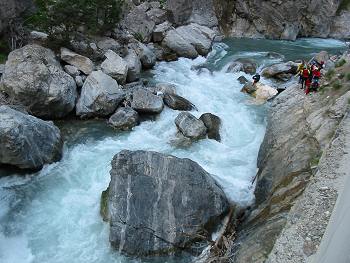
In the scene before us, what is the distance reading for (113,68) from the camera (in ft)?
65.0

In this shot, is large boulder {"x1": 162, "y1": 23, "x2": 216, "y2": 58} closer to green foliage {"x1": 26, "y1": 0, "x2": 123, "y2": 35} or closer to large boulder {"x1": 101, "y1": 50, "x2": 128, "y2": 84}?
green foliage {"x1": 26, "y1": 0, "x2": 123, "y2": 35}

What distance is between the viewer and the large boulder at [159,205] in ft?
35.1

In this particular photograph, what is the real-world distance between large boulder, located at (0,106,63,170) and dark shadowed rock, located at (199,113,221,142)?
6.29 m

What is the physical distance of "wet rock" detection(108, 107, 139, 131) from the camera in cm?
1686

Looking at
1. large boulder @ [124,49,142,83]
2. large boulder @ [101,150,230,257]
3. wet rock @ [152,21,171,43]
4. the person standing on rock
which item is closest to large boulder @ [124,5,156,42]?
wet rock @ [152,21,171,43]

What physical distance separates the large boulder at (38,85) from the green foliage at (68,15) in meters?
3.36

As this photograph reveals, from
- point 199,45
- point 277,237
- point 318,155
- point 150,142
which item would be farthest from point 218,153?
point 199,45

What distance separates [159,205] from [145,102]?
24.5 ft

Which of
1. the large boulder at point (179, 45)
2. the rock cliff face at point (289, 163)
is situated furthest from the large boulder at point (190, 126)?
the large boulder at point (179, 45)

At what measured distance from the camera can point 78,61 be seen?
19.4 m

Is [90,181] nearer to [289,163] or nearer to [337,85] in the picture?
[289,163]

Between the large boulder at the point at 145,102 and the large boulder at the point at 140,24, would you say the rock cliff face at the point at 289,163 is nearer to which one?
the large boulder at the point at 145,102

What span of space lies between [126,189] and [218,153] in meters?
5.30

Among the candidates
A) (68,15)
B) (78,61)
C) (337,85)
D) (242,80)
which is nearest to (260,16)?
(242,80)
